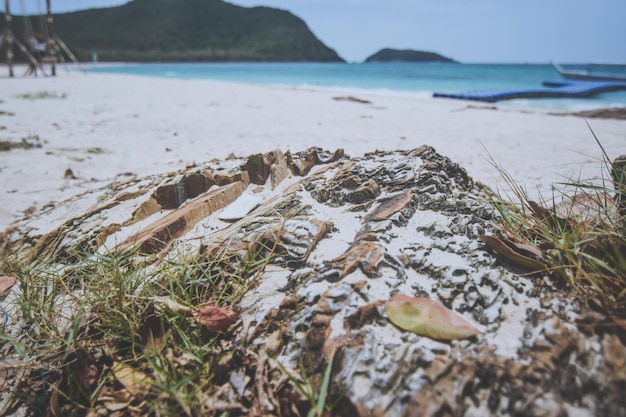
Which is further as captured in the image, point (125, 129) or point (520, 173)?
point (125, 129)

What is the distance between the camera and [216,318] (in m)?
1.18

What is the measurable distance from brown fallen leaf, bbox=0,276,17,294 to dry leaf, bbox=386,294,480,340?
173cm

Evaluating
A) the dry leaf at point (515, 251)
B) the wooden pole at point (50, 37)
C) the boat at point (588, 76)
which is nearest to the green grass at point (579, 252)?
the dry leaf at point (515, 251)

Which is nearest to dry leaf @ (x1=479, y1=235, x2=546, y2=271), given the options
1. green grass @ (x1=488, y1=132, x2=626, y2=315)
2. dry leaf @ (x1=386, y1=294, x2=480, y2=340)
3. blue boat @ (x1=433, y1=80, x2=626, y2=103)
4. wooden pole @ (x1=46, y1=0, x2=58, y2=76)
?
green grass @ (x1=488, y1=132, x2=626, y2=315)

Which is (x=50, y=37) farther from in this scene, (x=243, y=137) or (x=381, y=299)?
(x=381, y=299)

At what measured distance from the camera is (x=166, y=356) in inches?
43.6

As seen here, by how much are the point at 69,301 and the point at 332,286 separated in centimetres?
108

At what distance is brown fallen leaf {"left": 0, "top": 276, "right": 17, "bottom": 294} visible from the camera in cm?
160

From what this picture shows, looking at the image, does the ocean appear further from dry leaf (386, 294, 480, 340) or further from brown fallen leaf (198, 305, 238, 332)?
brown fallen leaf (198, 305, 238, 332)

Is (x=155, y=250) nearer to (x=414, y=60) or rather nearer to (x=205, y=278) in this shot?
(x=205, y=278)

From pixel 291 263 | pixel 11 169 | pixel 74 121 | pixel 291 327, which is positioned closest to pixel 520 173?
pixel 291 263

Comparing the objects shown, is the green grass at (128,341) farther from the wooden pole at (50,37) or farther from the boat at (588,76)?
the boat at (588,76)

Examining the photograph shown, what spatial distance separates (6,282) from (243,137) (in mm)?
3407

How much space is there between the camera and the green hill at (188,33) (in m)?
65.4
